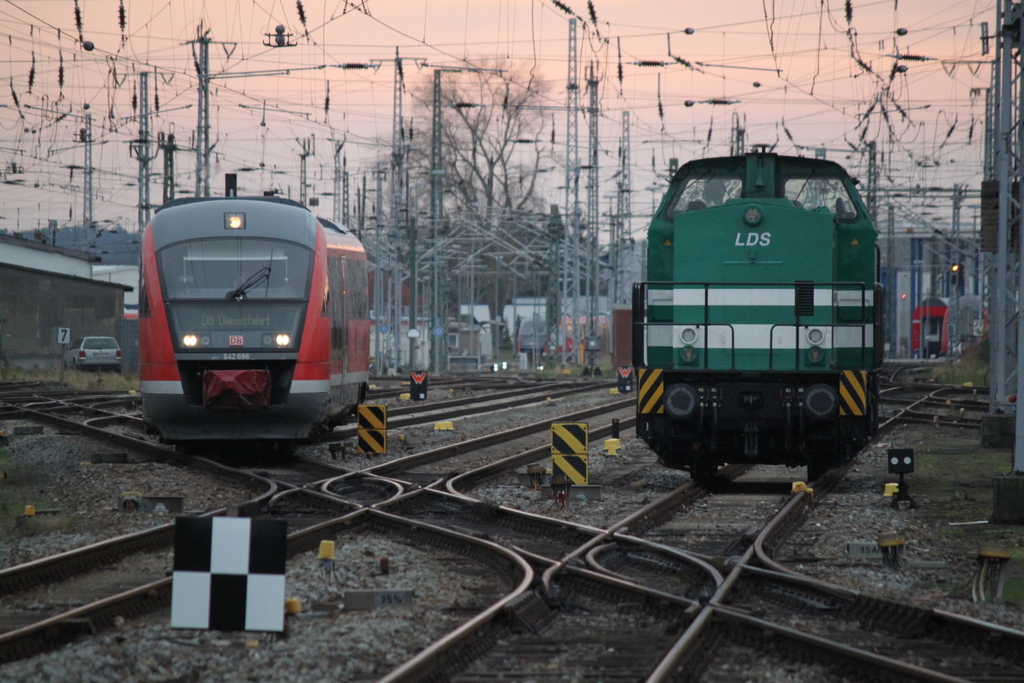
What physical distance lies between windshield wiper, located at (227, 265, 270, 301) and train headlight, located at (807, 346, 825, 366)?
6349 mm

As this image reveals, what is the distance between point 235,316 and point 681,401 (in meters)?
5.44

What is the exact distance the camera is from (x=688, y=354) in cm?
1193

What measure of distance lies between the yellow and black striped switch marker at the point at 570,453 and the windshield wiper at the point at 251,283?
420cm

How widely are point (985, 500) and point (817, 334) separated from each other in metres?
2.40

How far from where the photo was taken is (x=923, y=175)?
53.3 metres

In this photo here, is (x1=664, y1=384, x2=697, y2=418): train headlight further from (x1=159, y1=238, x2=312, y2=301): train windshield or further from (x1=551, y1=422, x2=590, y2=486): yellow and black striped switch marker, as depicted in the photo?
(x1=159, y1=238, x2=312, y2=301): train windshield

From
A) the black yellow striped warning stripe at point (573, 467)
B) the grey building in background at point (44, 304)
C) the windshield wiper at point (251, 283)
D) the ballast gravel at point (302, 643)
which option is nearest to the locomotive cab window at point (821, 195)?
the black yellow striped warning stripe at point (573, 467)

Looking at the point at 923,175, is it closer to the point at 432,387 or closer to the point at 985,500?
the point at 432,387

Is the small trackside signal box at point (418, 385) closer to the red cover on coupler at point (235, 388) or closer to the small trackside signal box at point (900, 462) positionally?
the red cover on coupler at point (235, 388)

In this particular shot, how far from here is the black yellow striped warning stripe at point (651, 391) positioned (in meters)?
11.7

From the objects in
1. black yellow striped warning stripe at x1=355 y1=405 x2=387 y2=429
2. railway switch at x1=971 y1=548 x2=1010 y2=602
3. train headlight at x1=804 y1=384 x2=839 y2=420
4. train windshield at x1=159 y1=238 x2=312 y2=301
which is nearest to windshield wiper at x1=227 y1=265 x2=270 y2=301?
train windshield at x1=159 y1=238 x2=312 y2=301

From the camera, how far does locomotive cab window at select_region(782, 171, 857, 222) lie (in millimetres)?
12039

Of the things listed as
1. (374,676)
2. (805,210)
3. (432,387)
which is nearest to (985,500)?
(805,210)

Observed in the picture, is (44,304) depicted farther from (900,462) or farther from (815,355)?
(900,462)
